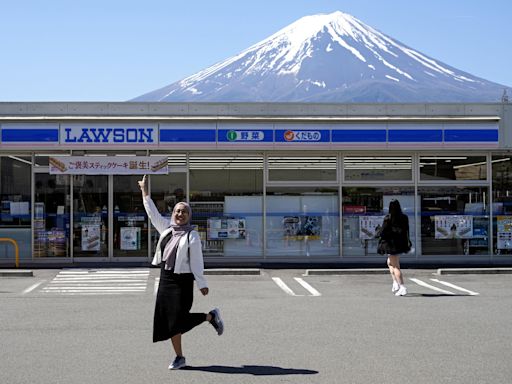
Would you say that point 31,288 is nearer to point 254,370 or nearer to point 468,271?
point 254,370

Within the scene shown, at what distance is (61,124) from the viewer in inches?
765

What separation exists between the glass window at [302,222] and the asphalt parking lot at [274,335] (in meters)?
4.82

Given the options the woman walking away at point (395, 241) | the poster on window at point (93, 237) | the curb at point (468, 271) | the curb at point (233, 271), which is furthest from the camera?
the poster on window at point (93, 237)

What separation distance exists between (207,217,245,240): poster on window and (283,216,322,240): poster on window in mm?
1173

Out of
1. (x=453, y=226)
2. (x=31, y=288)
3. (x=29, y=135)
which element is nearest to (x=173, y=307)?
(x=31, y=288)

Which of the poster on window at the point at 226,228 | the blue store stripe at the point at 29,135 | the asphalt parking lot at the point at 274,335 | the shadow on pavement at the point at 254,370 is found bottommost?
the shadow on pavement at the point at 254,370

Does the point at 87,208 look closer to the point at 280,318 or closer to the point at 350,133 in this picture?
the point at 350,133

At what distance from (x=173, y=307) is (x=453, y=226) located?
1407 centimetres

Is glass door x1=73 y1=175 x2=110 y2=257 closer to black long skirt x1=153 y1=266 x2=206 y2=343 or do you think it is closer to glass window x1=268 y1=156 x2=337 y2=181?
glass window x1=268 y1=156 x2=337 y2=181

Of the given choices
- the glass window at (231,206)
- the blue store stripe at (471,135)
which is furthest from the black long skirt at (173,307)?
the blue store stripe at (471,135)

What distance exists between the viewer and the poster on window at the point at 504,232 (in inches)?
808

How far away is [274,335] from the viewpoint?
9.35 metres

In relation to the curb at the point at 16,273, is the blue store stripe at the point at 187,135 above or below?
above

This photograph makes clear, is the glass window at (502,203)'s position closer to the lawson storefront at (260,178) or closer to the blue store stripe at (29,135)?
the lawson storefront at (260,178)
